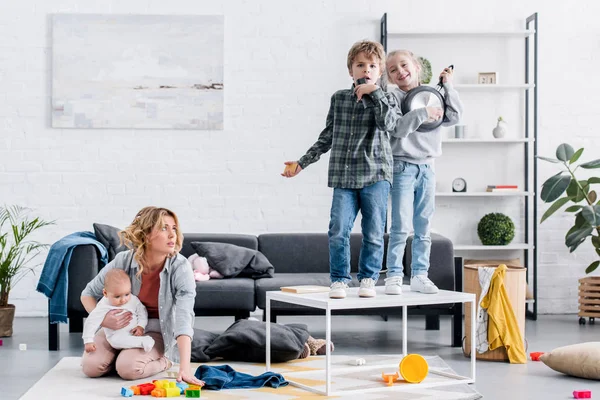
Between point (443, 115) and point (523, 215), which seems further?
point (523, 215)

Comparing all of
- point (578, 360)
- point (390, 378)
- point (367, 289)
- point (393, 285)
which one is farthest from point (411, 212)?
point (578, 360)

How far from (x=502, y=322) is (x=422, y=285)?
782mm

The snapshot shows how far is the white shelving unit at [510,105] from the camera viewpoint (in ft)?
20.5

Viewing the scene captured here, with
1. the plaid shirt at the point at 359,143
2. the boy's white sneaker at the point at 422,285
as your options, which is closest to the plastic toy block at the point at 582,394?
the boy's white sneaker at the point at 422,285

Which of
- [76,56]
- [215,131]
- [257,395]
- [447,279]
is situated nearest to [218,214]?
[215,131]

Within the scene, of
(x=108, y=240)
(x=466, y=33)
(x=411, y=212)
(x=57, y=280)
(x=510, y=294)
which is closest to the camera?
(x=411, y=212)

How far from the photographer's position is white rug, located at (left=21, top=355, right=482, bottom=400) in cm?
348

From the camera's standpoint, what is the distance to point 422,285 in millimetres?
3865

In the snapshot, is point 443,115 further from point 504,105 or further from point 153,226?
point 504,105

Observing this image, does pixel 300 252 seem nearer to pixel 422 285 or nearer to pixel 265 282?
pixel 265 282

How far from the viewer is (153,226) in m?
3.78

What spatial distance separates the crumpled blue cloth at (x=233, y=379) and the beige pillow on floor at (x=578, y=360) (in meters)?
1.29

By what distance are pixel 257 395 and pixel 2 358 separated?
5.40 ft

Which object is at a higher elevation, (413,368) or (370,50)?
(370,50)
